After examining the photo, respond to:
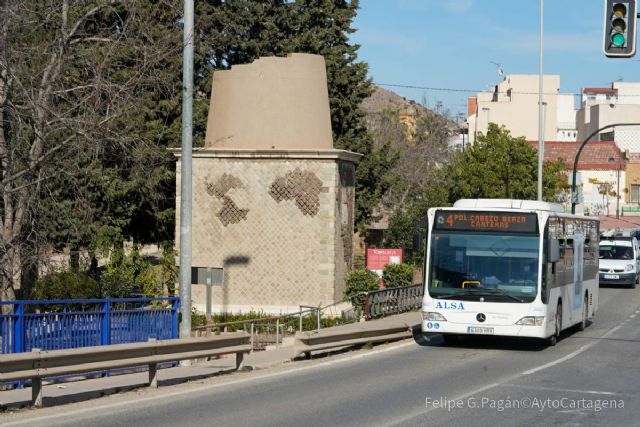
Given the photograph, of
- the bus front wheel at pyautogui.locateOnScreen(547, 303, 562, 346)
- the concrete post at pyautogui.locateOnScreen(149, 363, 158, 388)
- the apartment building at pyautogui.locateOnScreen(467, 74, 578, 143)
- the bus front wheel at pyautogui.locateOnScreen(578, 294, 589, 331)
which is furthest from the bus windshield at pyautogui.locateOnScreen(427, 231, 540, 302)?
the apartment building at pyautogui.locateOnScreen(467, 74, 578, 143)

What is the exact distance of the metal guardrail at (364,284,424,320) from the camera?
30.0 meters

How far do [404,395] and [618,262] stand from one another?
1342 inches

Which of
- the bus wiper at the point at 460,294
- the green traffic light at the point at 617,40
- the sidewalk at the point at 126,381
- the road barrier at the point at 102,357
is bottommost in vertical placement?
the sidewalk at the point at 126,381

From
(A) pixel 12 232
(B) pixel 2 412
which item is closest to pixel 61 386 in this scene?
(B) pixel 2 412

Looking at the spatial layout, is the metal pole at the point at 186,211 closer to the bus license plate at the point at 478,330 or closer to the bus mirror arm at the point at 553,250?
the bus license plate at the point at 478,330

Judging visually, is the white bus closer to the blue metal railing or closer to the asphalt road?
the asphalt road

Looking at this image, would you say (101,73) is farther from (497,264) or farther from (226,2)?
(226,2)

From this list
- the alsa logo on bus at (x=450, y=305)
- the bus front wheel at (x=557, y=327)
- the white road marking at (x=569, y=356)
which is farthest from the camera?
the bus front wheel at (x=557, y=327)

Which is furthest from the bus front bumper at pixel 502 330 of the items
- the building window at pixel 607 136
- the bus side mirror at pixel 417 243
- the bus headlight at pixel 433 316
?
the building window at pixel 607 136

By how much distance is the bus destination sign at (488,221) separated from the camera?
2083cm

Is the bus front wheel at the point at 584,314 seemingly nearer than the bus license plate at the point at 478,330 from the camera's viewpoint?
No

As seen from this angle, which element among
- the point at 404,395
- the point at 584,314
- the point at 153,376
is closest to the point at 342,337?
the point at 404,395

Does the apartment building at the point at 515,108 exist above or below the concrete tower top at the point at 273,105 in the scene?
above

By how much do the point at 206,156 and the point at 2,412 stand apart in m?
21.1
